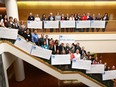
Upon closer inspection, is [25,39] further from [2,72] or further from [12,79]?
[12,79]

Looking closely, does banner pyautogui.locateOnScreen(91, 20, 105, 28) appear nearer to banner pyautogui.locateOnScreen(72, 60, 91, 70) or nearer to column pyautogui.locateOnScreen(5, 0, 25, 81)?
banner pyautogui.locateOnScreen(72, 60, 91, 70)

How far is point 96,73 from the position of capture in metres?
10.6

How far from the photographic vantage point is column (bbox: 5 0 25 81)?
44.0 feet

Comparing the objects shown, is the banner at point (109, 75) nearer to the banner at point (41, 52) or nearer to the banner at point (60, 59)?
the banner at point (60, 59)

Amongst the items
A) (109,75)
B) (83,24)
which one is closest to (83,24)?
(83,24)

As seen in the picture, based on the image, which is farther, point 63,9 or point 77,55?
point 63,9

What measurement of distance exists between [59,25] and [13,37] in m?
3.67

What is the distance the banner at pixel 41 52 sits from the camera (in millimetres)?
10249

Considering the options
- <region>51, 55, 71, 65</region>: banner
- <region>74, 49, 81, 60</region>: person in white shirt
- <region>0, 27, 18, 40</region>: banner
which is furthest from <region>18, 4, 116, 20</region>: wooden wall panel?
<region>51, 55, 71, 65</region>: banner

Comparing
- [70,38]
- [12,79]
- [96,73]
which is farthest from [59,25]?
[12,79]

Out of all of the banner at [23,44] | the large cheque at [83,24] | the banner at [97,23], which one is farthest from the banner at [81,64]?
the banner at [97,23]

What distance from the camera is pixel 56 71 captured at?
1066 cm

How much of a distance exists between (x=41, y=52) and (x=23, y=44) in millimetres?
1087

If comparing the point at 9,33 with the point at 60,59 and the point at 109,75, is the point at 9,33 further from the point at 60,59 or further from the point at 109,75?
the point at 109,75
